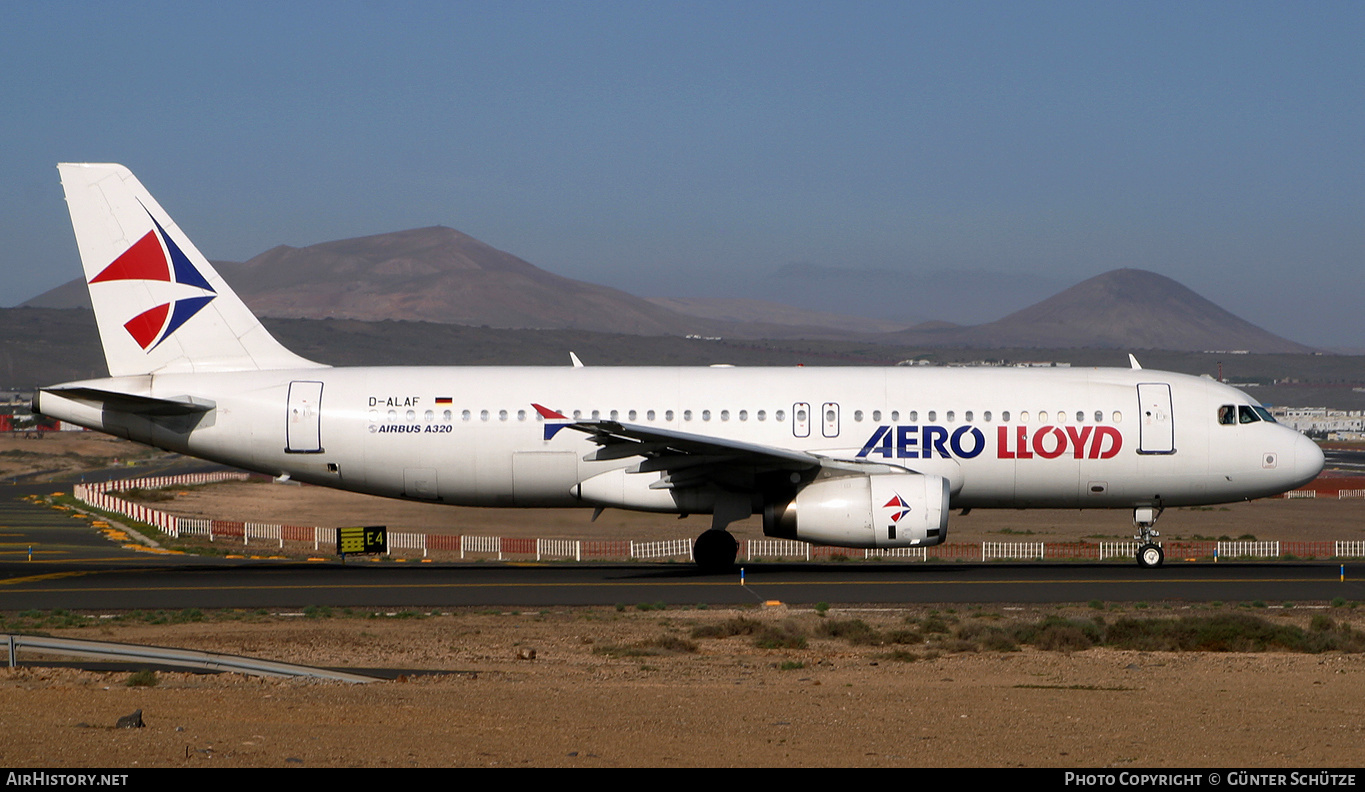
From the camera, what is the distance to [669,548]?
3688 centimetres

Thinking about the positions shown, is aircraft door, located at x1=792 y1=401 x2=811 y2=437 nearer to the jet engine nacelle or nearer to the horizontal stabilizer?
the jet engine nacelle

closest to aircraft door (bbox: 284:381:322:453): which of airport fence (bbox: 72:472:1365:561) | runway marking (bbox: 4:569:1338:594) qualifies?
runway marking (bbox: 4:569:1338:594)

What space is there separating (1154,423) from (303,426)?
17.0 metres

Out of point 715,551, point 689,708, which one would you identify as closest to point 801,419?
point 715,551

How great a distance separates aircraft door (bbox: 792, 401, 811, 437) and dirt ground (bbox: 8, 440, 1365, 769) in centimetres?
605

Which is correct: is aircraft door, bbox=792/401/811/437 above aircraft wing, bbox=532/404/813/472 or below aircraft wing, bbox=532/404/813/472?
above

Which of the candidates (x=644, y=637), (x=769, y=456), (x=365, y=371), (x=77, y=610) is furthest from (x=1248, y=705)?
(x=365, y=371)

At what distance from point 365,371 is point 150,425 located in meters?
4.33

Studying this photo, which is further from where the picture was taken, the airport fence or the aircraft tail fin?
the airport fence

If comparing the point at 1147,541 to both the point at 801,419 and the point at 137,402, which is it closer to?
the point at 801,419

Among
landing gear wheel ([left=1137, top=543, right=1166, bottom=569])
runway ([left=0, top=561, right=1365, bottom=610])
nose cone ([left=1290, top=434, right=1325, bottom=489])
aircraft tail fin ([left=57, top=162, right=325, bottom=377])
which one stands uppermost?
aircraft tail fin ([left=57, top=162, right=325, bottom=377])

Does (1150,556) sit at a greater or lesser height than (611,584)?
greater

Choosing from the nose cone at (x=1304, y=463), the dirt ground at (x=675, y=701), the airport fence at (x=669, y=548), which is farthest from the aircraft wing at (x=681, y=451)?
the nose cone at (x=1304, y=463)

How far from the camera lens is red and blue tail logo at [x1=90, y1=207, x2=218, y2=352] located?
90.3 feet
